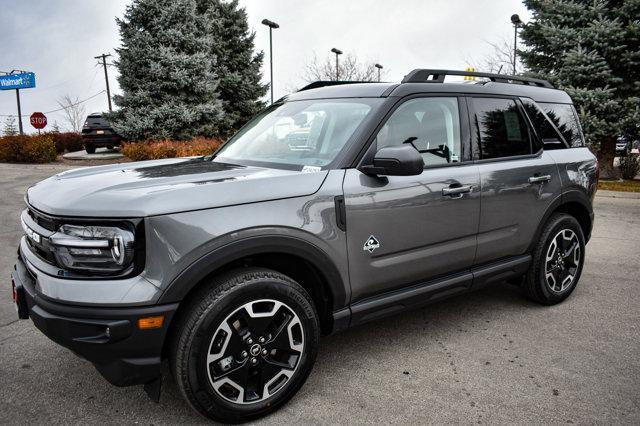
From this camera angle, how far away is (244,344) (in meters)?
2.47

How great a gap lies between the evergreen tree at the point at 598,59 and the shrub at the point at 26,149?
55.6 ft

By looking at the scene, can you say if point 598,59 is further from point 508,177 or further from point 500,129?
point 508,177

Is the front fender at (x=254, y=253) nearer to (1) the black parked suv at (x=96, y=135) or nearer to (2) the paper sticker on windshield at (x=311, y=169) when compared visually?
(2) the paper sticker on windshield at (x=311, y=169)

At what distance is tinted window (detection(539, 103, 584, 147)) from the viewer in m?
4.17

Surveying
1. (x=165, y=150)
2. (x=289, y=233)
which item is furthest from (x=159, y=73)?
(x=289, y=233)

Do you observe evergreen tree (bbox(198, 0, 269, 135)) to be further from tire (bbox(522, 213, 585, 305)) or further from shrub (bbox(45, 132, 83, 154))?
tire (bbox(522, 213, 585, 305))

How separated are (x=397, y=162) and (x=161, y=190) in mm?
1233

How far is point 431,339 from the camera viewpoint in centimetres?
355

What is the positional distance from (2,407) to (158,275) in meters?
1.34

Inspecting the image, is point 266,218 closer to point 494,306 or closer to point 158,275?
point 158,275

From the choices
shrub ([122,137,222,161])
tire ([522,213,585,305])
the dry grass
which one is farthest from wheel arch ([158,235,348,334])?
shrub ([122,137,222,161])

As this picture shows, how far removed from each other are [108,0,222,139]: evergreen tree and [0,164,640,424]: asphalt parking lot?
1500 centimetres

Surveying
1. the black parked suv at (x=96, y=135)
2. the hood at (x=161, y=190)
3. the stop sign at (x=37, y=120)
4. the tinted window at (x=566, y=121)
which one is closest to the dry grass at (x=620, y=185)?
the tinted window at (x=566, y=121)

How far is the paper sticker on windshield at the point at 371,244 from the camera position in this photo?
9.26 feet
